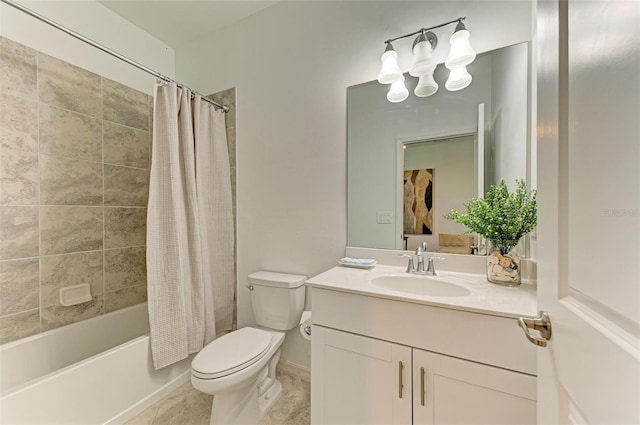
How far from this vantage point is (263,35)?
1919 millimetres

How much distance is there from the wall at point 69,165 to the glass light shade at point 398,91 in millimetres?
1997

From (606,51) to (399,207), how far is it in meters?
1.20

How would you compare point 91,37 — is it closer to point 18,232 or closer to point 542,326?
point 18,232

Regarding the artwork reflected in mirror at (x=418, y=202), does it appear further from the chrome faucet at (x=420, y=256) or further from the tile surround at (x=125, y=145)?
the tile surround at (x=125, y=145)

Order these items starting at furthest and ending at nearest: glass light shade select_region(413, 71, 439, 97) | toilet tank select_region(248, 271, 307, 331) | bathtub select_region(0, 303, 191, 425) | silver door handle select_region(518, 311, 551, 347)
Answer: toilet tank select_region(248, 271, 307, 331), glass light shade select_region(413, 71, 439, 97), bathtub select_region(0, 303, 191, 425), silver door handle select_region(518, 311, 551, 347)

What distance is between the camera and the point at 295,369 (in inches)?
72.2

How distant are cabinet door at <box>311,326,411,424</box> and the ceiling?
2240 mm

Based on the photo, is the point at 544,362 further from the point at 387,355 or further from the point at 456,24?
the point at 456,24

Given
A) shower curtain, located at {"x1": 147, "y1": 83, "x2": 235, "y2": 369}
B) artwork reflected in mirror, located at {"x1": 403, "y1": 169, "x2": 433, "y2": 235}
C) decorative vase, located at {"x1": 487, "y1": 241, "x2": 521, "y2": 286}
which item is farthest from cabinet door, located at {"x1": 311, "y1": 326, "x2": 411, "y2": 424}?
shower curtain, located at {"x1": 147, "y1": 83, "x2": 235, "y2": 369}

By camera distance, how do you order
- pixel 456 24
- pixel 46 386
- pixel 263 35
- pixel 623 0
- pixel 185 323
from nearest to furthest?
pixel 623 0 → pixel 46 386 → pixel 456 24 → pixel 185 323 → pixel 263 35

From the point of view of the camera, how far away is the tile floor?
1.46 metres

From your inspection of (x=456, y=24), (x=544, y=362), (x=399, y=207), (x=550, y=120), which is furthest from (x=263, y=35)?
(x=544, y=362)

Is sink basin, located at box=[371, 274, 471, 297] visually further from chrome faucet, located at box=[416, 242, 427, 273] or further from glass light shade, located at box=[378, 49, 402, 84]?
glass light shade, located at box=[378, 49, 402, 84]

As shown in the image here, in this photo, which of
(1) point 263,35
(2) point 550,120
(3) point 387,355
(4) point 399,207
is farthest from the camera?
(1) point 263,35
